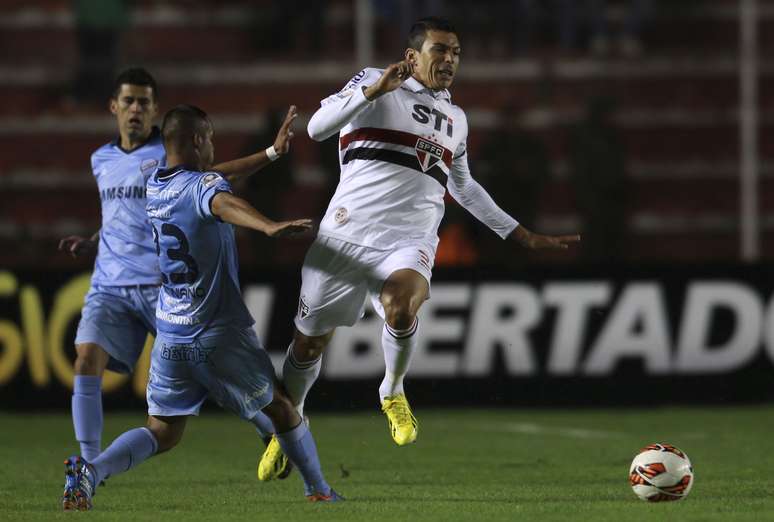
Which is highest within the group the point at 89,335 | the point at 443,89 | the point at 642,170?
the point at 443,89

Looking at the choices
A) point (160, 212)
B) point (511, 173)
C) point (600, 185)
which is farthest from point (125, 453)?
point (600, 185)

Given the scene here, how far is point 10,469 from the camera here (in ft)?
32.1

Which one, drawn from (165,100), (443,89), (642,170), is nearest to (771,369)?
(443,89)

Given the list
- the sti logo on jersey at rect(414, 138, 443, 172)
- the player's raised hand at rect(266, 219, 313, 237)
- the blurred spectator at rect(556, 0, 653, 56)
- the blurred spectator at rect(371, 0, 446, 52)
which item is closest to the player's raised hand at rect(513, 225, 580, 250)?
the sti logo on jersey at rect(414, 138, 443, 172)

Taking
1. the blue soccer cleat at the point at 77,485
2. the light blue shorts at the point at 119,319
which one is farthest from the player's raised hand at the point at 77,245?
the blue soccer cleat at the point at 77,485

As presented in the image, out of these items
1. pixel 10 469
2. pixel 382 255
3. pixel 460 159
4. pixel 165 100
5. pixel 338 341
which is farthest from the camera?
pixel 165 100

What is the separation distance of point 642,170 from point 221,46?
7.25 metres

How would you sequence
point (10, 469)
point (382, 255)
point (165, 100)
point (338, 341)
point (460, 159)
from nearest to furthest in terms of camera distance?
point (382, 255) < point (460, 159) < point (10, 469) < point (338, 341) < point (165, 100)

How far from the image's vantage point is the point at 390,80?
25.2 ft

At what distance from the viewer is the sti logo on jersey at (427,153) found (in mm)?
8469

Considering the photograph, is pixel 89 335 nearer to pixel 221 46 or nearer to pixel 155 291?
pixel 155 291

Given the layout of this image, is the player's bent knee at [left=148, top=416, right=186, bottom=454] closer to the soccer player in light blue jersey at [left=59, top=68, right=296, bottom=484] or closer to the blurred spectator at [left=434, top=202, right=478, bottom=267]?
the soccer player in light blue jersey at [left=59, top=68, right=296, bottom=484]

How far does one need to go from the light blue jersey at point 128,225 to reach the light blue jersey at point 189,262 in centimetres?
159

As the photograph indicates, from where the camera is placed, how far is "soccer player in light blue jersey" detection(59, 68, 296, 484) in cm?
881
